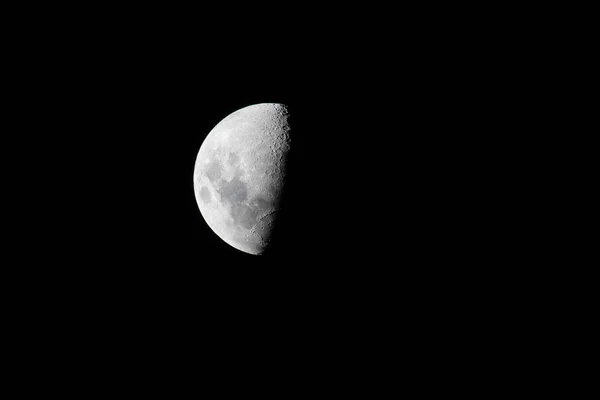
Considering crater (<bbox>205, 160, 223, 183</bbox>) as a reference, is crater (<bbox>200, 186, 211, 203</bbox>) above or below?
below

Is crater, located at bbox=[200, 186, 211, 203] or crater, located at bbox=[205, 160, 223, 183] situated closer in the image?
crater, located at bbox=[205, 160, 223, 183]

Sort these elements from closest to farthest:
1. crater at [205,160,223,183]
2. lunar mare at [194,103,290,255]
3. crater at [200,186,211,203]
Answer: lunar mare at [194,103,290,255] < crater at [205,160,223,183] < crater at [200,186,211,203]

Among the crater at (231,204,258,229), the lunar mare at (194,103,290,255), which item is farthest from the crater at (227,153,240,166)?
the crater at (231,204,258,229)

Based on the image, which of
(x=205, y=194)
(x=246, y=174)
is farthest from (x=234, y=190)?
(x=205, y=194)

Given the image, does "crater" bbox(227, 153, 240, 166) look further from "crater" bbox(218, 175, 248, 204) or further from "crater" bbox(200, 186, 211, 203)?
"crater" bbox(200, 186, 211, 203)

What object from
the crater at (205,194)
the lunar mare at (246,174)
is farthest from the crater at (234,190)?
the crater at (205,194)

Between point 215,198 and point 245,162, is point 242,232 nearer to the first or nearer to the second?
point 215,198

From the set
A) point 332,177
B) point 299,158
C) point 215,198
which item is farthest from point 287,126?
point 215,198

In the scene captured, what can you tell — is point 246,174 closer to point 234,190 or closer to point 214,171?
point 234,190
